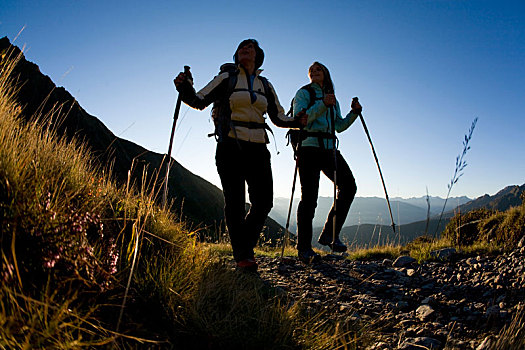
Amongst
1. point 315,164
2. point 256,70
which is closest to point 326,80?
point 315,164

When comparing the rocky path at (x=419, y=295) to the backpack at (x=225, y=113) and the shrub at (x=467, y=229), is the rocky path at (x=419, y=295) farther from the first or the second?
the shrub at (x=467, y=229)

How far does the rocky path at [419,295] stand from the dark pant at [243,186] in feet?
2.11

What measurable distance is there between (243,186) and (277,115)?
1262 millimetres

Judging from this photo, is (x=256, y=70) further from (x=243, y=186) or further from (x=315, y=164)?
(x=315, y=164)

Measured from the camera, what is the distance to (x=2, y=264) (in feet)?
4.61

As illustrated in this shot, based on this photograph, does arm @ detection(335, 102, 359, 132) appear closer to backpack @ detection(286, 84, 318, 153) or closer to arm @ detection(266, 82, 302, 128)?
backpack @ detection(286, 84, 318, 153)

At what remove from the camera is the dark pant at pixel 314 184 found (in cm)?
554

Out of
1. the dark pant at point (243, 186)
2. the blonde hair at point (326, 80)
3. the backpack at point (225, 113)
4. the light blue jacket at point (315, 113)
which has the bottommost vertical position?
the dark pant at point (243, 186)

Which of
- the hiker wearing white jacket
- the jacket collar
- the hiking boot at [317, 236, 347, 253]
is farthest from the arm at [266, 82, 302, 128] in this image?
the hiking boot at [317, 236, 347, 253]

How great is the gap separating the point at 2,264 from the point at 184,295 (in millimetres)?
1089

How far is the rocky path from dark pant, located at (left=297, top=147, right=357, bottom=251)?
0.63m

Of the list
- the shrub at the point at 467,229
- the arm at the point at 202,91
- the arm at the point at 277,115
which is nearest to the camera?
the arm at the point at 202,91

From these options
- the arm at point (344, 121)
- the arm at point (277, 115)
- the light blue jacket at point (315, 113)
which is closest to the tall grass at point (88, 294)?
the arm at point (277, 115)

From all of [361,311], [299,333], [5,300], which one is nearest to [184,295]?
Answer: [299,333]
